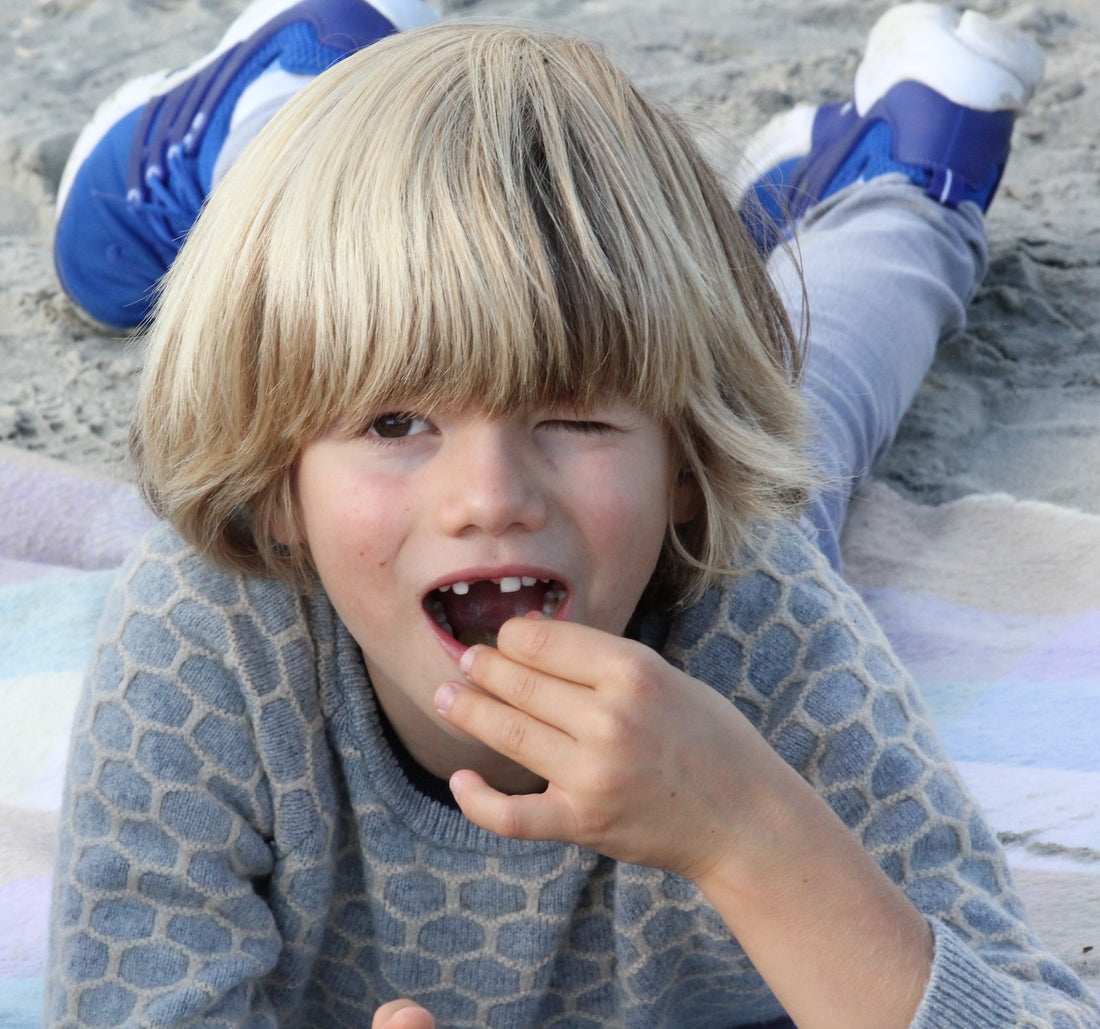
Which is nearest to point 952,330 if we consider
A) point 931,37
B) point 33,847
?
point 931,37

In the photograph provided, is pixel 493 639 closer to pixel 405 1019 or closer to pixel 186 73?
pixel 405 1019

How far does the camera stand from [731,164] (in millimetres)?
1381

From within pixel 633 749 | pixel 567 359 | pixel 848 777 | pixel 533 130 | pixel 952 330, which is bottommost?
pixel 952 330

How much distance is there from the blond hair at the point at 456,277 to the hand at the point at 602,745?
0.59ft

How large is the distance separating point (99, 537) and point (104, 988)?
93 centimetres

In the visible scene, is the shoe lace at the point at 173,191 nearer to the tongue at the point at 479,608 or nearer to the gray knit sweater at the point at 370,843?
the gray knit sweater at the point at 370,843

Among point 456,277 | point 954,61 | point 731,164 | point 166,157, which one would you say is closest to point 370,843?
point 456,277

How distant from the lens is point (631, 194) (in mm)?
978

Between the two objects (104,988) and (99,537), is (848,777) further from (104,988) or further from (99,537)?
(99,537)

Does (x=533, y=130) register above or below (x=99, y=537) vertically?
above

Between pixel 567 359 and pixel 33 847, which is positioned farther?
pixel 33 847

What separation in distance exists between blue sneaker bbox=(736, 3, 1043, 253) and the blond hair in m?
1.26

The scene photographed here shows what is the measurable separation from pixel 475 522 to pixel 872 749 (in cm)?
44

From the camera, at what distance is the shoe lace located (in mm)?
2385
